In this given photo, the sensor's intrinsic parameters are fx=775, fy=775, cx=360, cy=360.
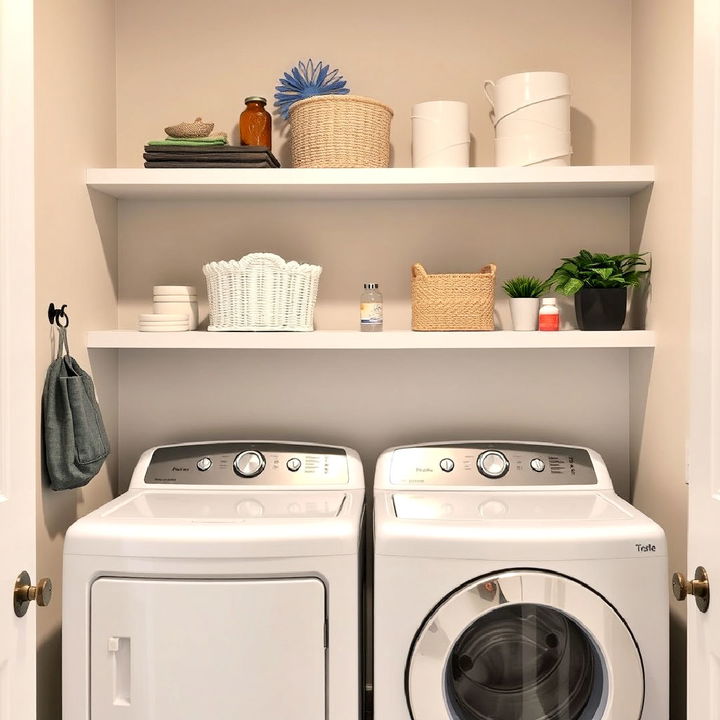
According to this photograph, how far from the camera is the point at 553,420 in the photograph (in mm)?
2367

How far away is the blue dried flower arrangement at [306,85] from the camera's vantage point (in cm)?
219

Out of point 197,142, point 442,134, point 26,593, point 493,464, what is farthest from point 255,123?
point 26,593

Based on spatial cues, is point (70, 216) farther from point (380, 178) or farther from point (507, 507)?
point (507, 507)

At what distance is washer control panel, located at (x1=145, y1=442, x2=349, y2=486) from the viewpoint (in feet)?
6.94

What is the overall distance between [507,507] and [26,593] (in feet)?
3.71

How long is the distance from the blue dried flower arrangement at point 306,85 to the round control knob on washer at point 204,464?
1015 mm

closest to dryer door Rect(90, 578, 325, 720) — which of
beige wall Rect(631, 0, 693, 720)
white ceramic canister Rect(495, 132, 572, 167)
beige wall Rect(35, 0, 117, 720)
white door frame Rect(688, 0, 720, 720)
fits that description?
beige wall Rect(35, 0, 117, 720)

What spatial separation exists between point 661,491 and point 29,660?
1.55 meters

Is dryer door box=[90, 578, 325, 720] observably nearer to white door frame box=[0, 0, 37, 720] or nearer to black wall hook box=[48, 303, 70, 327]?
white door frame box=[0, 0, 37, 720]

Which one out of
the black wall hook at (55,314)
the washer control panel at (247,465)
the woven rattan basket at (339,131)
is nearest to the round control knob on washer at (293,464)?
the washer control panel at (247,465)

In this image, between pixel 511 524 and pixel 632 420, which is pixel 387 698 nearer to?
pixel 511 524

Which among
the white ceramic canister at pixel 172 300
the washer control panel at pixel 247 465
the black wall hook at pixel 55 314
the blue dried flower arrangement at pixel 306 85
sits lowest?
the washer control panel at pixel 247 465

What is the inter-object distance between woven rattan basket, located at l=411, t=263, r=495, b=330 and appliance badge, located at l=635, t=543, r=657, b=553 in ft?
2.36

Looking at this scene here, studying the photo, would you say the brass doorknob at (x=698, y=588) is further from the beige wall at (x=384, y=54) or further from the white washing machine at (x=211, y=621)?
the beige wall at (x=384, y=54)
